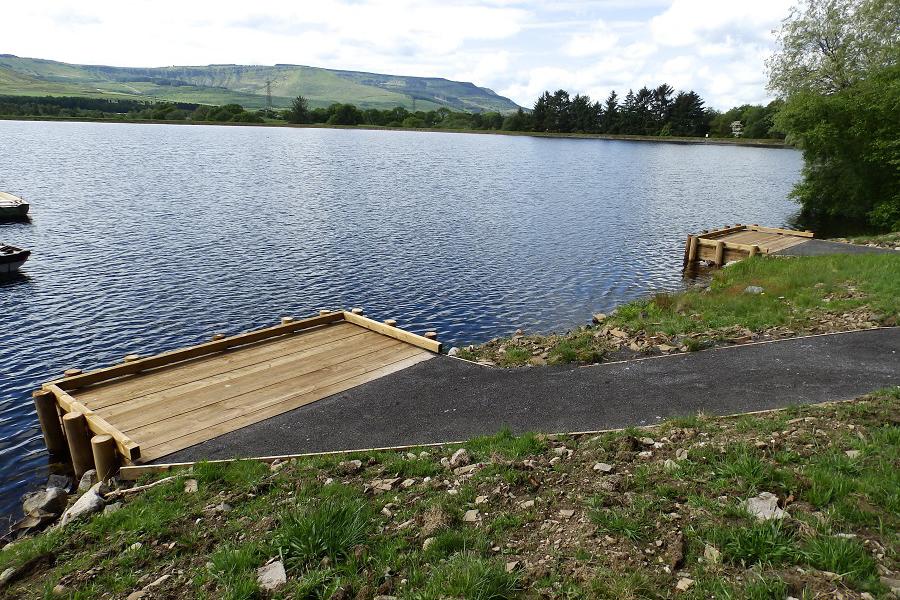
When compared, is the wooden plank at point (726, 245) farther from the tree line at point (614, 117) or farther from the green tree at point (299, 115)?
the green tree at point (299, 115)

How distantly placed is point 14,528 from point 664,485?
11221mm

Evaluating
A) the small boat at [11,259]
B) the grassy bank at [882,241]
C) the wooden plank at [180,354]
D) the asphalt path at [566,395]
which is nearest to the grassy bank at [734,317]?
the asphalt path at [566,395]

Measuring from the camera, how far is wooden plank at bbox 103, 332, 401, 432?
11.8 meters

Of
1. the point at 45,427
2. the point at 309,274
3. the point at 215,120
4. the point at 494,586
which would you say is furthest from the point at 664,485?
the point at 215,120

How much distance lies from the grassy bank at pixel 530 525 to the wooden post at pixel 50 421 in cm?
437

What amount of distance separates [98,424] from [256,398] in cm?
294

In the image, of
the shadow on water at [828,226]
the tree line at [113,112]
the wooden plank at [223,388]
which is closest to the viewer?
the wooden plank at [223,388]

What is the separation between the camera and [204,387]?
13.0m

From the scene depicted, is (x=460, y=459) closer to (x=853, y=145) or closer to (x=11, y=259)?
(x=11, y=259)

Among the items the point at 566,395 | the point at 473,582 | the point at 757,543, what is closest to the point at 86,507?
the point at 473,582

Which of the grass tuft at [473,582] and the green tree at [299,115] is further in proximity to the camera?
the green tree at [299,115]

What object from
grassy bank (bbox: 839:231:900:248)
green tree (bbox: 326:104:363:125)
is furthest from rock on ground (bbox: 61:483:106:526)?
green tree (bbox: 326:104:363:125)

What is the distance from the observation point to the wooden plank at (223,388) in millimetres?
11766

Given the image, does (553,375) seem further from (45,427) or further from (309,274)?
(309,274)
